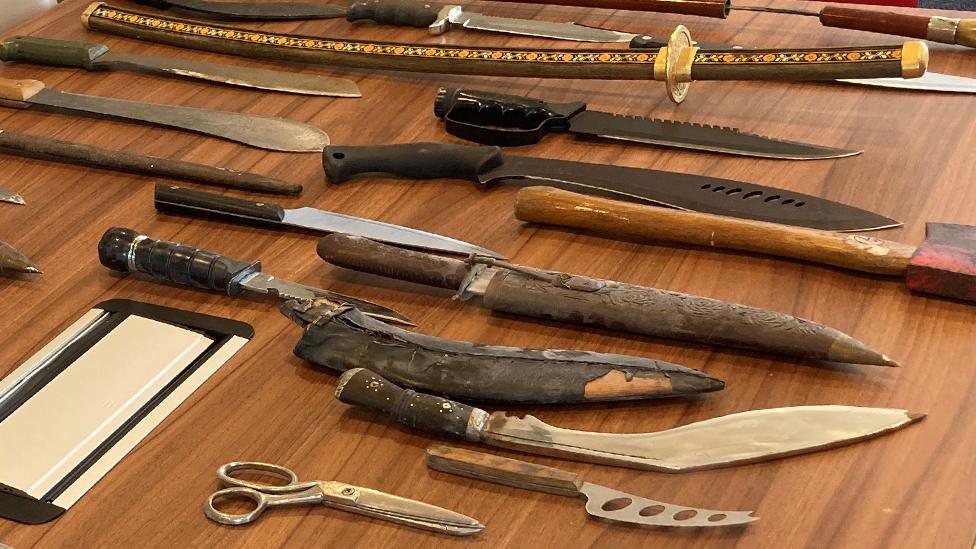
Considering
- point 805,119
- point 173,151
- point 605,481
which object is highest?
point 173,151

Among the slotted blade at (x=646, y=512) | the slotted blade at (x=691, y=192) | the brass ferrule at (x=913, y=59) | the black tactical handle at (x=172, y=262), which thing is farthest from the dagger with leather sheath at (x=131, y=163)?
the brass ferrule at (x=913, y=59)

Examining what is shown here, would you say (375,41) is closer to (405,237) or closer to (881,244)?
(405,237)

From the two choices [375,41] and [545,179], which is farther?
[375,41]

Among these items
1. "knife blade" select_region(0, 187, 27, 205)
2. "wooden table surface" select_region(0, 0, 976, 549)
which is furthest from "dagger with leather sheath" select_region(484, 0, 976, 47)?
"knife blade" select_region(0, 187, 27, 205)

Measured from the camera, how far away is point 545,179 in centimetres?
139

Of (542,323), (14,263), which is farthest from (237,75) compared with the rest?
(542,323)

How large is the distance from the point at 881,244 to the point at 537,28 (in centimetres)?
72

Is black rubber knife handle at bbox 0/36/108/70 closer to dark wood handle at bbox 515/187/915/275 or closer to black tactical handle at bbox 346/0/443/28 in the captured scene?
black tactical handle at bbox 346/0/443/28

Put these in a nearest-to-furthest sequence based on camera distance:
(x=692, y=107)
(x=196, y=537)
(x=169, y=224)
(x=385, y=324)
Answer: (x=196, y=537) → (x=385, y=324) → (x=169, y=224) → (x=692, y=107)

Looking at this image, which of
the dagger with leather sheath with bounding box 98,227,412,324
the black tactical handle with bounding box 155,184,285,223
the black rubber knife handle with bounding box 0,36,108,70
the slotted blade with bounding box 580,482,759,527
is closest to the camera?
the slotted blade with bounding box 580,482,759,527

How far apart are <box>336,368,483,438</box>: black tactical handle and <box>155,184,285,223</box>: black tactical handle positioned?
0.34 m

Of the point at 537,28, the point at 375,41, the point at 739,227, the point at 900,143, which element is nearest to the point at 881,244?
the point at 739,227

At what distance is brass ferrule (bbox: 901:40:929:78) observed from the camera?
4.53 ft

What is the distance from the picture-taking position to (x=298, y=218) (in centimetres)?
137
